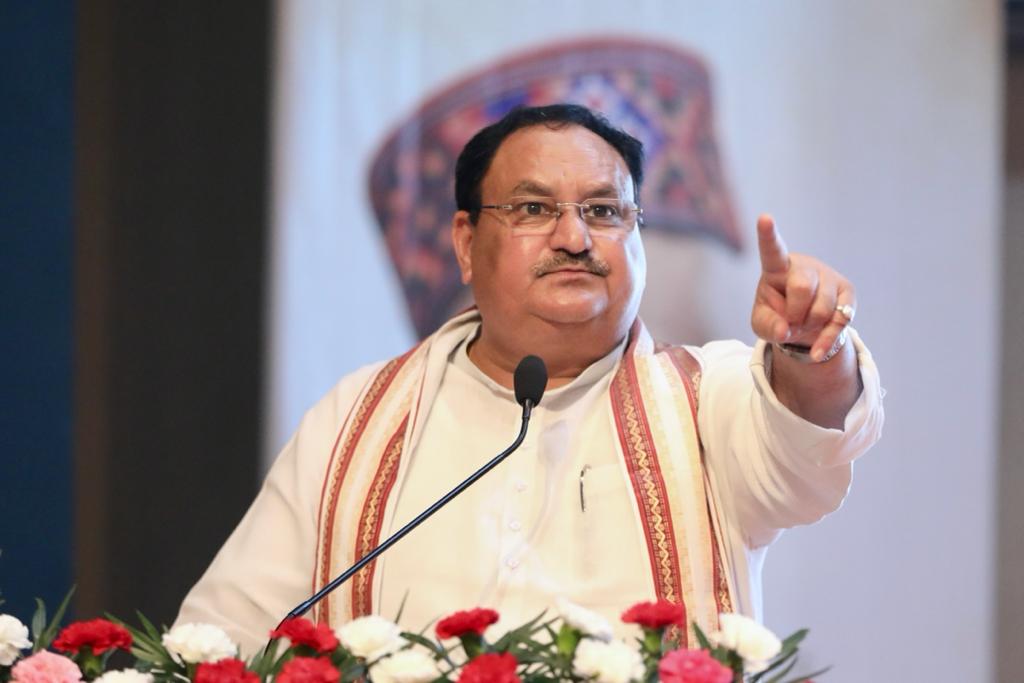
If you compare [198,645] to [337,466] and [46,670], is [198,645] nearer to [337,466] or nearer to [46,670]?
[46,670]

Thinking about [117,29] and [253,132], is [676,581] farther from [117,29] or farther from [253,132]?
[117,29]

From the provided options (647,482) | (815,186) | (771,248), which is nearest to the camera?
(771,248)

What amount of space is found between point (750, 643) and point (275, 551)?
52.3 inches

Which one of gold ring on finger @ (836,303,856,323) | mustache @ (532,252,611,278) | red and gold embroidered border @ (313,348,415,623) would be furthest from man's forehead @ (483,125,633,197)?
gold ring on finger @ (836,303,856,323)

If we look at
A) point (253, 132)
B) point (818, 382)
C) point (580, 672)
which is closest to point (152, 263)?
point (253, 132)

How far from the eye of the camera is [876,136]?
3.97 m

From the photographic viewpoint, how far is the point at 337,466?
2.62m

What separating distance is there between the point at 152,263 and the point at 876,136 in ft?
7.19

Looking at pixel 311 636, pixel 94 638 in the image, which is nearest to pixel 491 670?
pixel 311 636

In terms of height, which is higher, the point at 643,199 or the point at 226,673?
the point at 643,199

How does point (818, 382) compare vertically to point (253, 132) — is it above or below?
below

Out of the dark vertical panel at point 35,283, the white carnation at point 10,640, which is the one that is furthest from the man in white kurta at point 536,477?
the dark vertical panel at point 35,283

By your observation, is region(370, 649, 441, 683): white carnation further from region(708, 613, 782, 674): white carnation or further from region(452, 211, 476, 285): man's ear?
region(452, 211, 476, 285): man's ear

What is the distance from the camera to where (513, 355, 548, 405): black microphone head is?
2148mm
